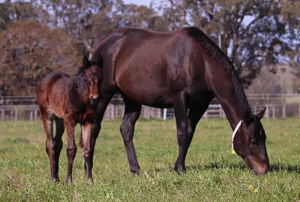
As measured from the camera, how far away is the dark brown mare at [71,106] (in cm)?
521

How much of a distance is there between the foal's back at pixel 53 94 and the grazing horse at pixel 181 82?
720 mm

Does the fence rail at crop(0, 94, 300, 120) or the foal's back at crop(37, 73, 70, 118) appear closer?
the foal's back at crop(37, 73, 70, 118)

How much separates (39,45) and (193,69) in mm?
Result: 28129

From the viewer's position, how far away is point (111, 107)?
27812 millimetres

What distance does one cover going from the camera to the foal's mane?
5.58m

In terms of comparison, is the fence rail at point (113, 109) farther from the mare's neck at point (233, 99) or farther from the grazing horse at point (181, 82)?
the mare's neck at point (233, 99)

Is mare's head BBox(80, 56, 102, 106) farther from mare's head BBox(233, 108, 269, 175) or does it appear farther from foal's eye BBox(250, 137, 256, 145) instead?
foal's eye BBox(250, 137, 256, 145)

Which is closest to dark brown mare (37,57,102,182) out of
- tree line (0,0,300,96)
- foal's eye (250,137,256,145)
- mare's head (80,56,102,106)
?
mare's head (80,56,102,106)

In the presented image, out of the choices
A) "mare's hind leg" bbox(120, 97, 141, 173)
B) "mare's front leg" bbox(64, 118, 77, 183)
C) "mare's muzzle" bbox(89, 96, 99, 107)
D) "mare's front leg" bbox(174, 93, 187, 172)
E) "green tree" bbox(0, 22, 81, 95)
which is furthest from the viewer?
"green tree" bbox(0, 22, 81, 95)

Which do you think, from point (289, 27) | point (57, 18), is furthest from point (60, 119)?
point (57, 18)

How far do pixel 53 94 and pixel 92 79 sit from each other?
44.8 inches

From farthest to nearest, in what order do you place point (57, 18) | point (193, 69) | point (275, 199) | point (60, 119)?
point (57, 18)
point (60, 119)
point (193, 69)
point (275, 199)

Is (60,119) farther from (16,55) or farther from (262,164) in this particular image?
(16,55)

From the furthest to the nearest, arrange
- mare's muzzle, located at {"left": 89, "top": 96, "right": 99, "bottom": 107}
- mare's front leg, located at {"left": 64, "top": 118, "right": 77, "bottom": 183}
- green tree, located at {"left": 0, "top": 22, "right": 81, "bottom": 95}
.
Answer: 1. green tree, located at {"left": 0, "top": 22, "right": 81, "bottom": 95}
2. mare's front leg, located at {"left": 64, "top": 118, "right": 77, "bottom": 183}
3. mare's muzzle, located at {"left": 89, "top": 96, "right": 99, "bottom": 107}
